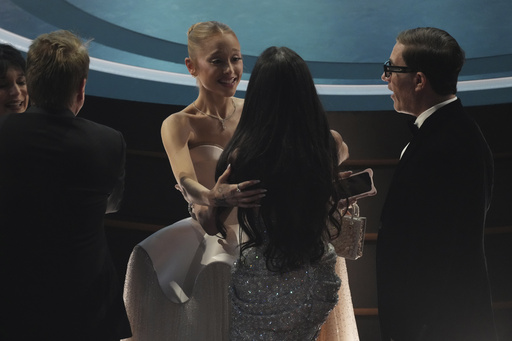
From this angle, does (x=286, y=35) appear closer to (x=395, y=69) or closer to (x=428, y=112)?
(x=395, y=69)

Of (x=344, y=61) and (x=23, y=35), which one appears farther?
(x=344, y=61)

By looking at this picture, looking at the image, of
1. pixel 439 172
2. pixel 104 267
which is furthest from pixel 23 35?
pixel 439 172

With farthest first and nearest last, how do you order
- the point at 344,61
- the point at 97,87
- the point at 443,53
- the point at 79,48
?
the point at 344,61, the point at 97,87, the point at 443,53, the point at 79,48

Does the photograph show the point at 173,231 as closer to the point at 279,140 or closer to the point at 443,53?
the point at 279,140

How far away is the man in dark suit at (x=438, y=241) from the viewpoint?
200 centimetres

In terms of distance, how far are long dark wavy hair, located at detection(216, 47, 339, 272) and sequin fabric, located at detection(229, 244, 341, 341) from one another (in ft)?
0.14

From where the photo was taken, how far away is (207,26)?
2.48 metres

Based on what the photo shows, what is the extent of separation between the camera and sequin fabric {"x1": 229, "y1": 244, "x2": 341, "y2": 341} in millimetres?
1971

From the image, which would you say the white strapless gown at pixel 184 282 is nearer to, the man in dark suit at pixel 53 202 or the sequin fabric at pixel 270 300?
the sequin fabric at pixel 270 300

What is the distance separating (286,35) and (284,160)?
332cm

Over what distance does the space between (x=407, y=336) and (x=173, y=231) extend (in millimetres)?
936

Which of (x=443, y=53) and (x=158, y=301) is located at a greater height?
(x=443, y=53)

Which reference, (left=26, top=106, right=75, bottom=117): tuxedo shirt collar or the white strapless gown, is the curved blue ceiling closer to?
the white strapless gown

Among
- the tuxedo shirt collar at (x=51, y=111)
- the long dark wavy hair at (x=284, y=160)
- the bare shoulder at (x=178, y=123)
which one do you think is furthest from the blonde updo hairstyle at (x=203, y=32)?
the tuxedo shirt collar at (x=51, y=111)
